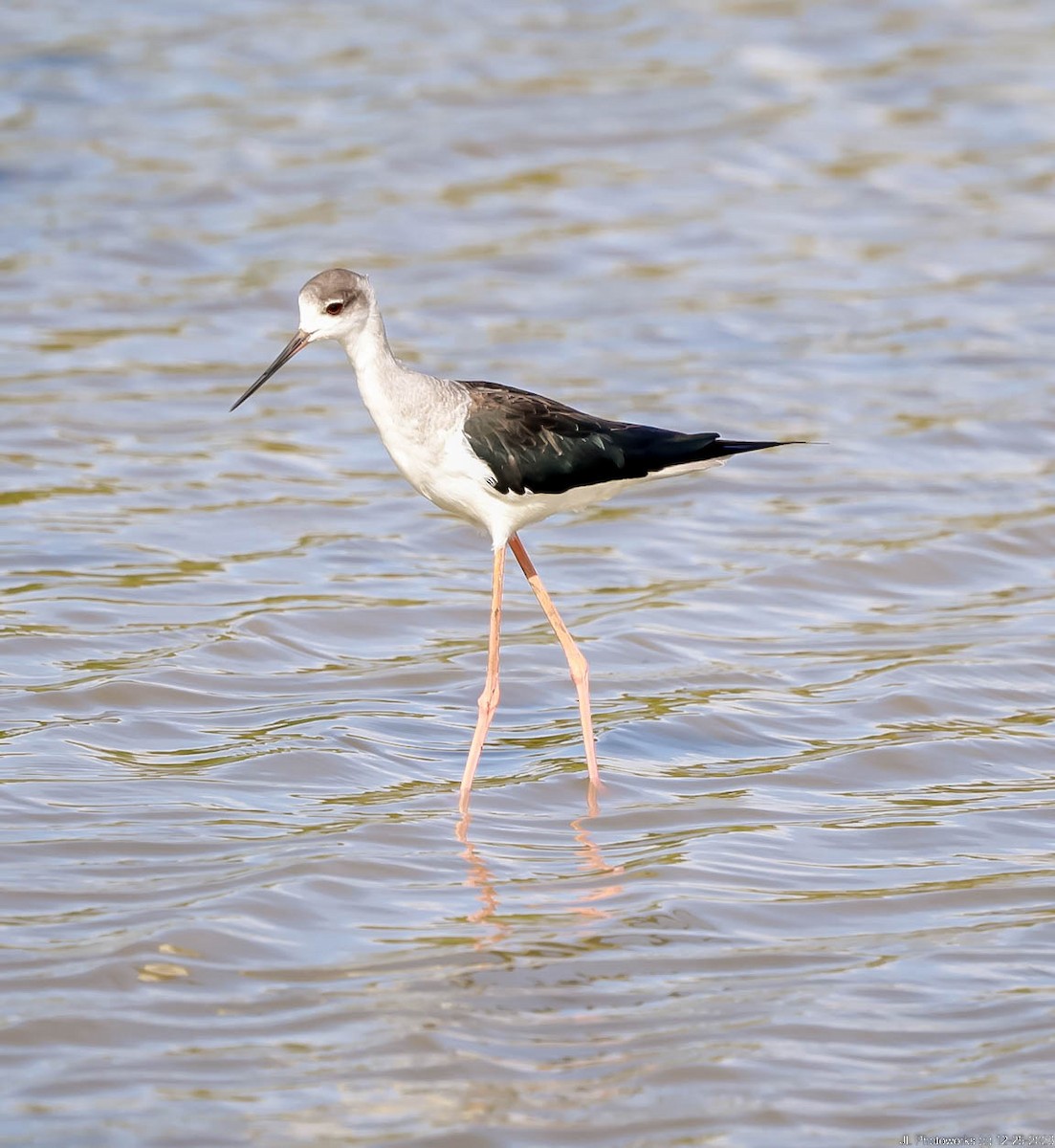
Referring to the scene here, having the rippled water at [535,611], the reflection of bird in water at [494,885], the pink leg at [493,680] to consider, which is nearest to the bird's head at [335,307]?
the pink leg at [493,680]

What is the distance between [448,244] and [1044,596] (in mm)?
6679

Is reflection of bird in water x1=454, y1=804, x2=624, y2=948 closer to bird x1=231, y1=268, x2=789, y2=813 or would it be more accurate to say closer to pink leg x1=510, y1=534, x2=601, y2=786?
bird x1=231, y1=268, x2=789, y2=813

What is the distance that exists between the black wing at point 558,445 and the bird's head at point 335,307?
1.56 ft

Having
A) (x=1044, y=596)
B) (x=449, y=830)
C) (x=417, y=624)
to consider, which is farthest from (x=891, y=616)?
(x=449, y=830)

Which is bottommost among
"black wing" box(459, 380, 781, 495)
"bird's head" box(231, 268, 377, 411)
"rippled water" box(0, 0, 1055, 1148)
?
"rippled water" box(0, 0, 1055, 1148)

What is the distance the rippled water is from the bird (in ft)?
2.82

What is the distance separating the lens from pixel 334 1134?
472 centimetres

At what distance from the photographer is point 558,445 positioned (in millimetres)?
7145

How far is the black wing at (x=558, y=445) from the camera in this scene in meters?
7.04

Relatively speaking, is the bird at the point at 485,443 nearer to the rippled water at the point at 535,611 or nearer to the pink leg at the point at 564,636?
the pink leg at the point at 564,636

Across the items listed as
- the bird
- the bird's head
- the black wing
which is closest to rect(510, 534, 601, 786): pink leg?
the bird

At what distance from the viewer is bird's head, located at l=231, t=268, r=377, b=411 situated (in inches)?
276

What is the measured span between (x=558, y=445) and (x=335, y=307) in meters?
0.91

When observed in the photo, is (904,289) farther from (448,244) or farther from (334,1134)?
(334,1134)
